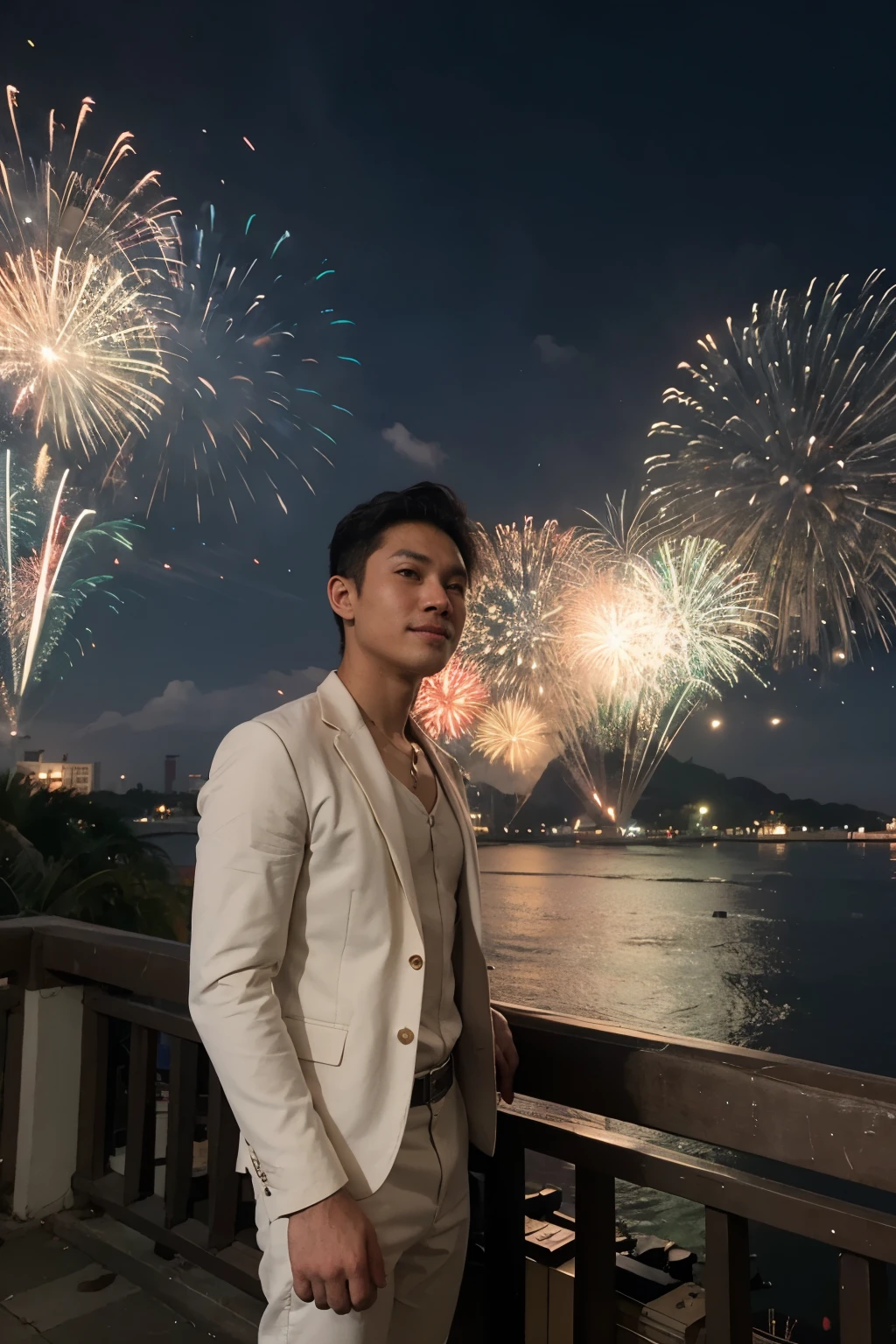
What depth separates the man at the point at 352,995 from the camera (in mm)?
785

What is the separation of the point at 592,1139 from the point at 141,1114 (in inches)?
39.3

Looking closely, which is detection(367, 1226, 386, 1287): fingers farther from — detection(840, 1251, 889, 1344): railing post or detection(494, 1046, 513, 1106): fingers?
detection(840, 1251, 889, 1344): railing post

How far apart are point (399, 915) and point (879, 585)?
1236 inches

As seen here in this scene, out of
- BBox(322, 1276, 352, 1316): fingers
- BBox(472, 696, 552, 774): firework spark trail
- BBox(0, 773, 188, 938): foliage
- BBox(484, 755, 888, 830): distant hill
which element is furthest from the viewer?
BBox(484, 755, 888, 830): distant hill

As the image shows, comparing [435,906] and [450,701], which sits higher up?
[450,701]

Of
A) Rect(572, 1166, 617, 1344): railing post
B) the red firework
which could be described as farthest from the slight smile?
the red firework

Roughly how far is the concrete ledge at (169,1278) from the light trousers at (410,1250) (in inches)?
26.1

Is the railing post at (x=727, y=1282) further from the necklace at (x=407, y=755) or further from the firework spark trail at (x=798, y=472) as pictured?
the firework spark trail at (x=798, y=472)

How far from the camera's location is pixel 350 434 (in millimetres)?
58344

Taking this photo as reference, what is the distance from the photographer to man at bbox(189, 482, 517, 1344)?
785 mm

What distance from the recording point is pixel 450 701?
12898 mm

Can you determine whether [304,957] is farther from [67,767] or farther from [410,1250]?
[67,767]

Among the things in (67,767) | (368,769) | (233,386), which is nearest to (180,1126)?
(368,769)

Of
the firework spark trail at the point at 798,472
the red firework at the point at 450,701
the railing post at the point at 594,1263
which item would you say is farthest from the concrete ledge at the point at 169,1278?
the firework spark trail at the point at 798,472
